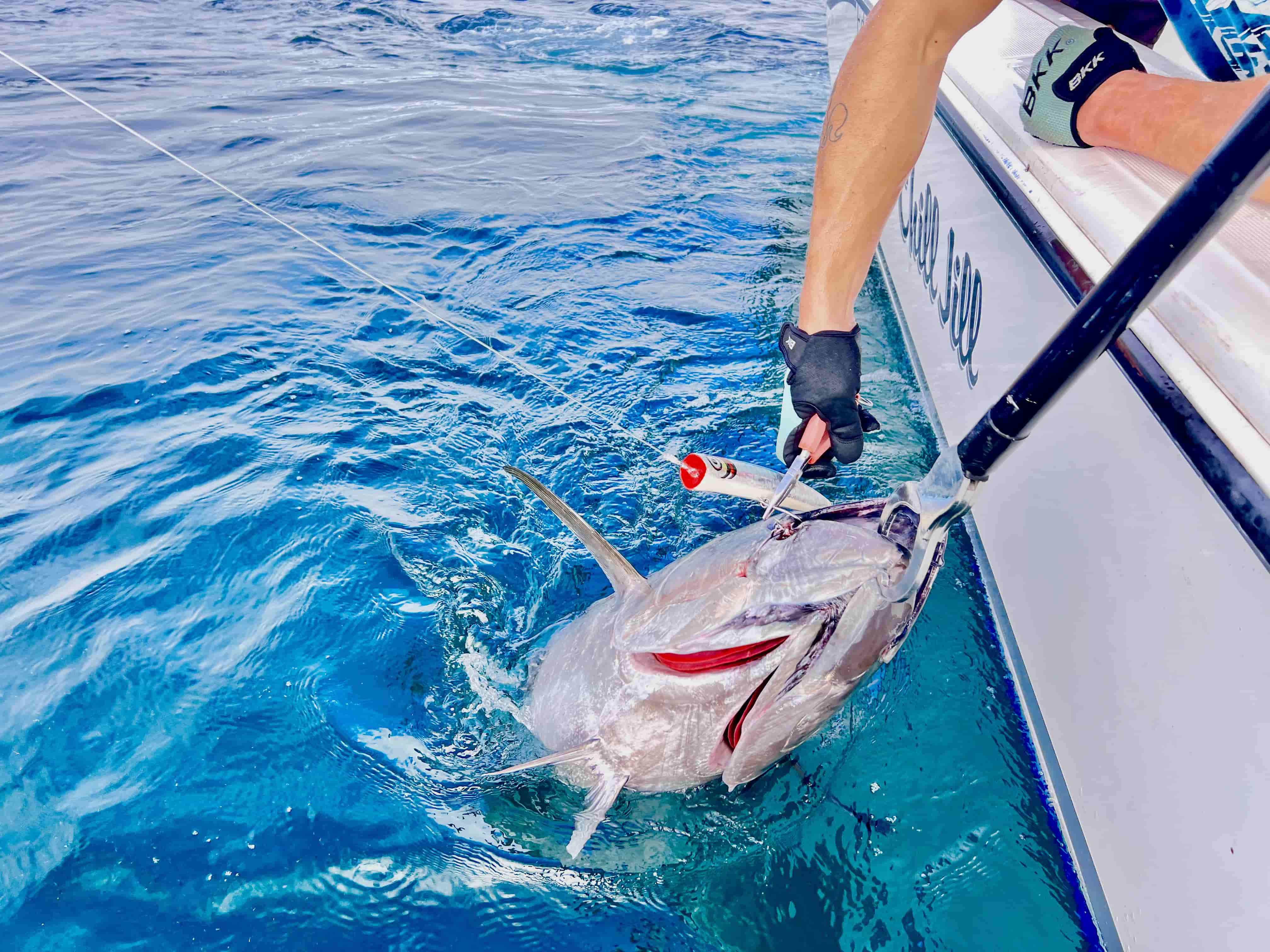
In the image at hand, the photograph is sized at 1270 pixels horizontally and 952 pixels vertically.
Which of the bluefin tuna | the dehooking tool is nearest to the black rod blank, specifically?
the bluefin tuna

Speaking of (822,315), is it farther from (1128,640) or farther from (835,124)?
(1128,640)

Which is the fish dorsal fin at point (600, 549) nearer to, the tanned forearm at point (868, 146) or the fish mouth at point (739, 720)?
the fish mouth at point (739, 720)

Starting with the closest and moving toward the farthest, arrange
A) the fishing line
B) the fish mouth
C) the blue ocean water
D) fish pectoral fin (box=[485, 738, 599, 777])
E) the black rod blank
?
the black rod blank
the fish mouth
fish pectoral fin (box=[485, 738, 599, 777])
the blue ocean water
the fishing line

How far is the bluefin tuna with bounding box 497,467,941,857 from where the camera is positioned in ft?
4.14

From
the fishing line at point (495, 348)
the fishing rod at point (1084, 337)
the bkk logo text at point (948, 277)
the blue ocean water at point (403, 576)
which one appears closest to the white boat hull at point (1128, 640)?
the bkk logo text at point (948, 277)

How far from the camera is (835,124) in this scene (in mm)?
1880

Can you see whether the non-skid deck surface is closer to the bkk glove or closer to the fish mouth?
the bkk glove

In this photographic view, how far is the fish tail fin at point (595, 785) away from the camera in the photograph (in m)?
1.63

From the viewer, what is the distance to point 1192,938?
1255mm

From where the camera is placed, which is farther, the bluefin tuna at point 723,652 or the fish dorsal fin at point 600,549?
the fish dorsal fin at point 600,549

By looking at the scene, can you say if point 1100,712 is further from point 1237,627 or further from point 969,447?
point 969,447

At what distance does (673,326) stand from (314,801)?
2.56m

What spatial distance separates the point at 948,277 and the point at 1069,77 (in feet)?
2.54

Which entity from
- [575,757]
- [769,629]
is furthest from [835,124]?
[575,757]
